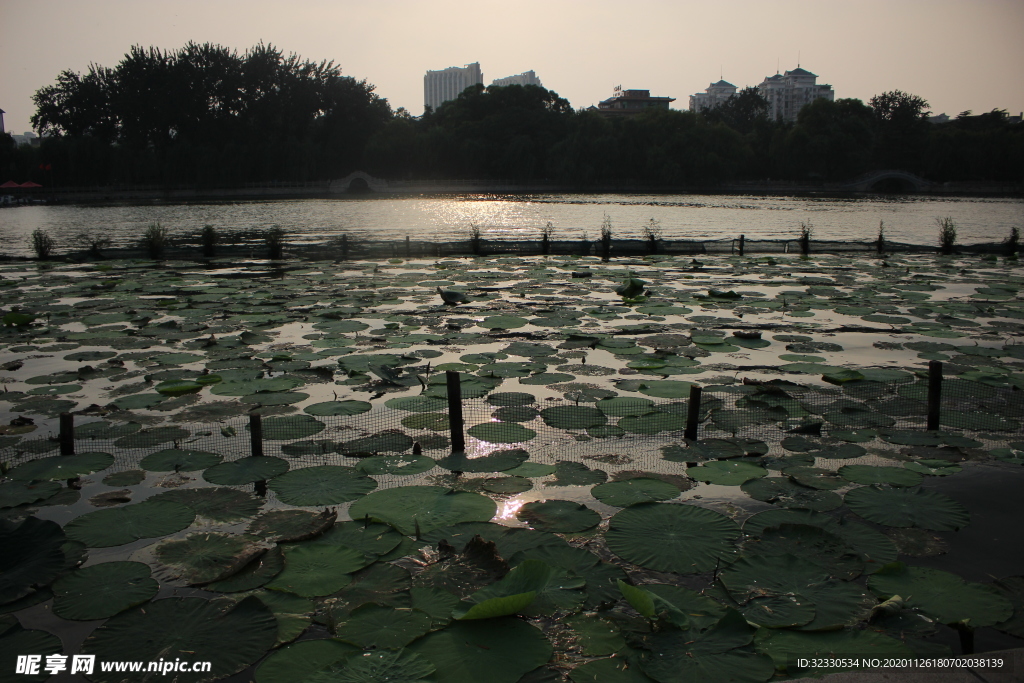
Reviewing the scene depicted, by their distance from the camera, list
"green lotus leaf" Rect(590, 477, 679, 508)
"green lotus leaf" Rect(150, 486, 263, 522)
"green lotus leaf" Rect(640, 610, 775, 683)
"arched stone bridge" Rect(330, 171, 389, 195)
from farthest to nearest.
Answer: "arched stone bridge" Rect(330, 171, 389, 195) < "green lotus leaf" Rect(590, 477, 679, 508) < "green lotus leaf" Rect(150, 486, 263, 522) < "green lotus leaf" Rect(640, 610, 775, 683)

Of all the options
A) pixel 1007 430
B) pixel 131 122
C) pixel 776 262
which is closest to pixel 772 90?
pixel 131 122

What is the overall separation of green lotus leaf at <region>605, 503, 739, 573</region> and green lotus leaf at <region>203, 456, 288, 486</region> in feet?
6.19

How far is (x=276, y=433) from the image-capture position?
14.1ft

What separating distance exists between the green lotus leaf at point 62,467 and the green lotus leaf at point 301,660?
2083mm

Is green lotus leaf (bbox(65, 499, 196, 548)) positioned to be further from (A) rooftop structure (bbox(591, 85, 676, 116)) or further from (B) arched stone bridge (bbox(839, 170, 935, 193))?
(A) rooftop structure (bbox(591, 85, 676, 116))

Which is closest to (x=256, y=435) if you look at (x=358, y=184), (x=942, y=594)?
(x=942, y=594)

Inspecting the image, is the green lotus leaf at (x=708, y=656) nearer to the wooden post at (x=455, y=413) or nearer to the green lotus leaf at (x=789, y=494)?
the green lotus leaf at (x=789, y=494)

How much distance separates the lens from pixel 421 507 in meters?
3.32

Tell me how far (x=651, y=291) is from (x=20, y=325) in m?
8.13

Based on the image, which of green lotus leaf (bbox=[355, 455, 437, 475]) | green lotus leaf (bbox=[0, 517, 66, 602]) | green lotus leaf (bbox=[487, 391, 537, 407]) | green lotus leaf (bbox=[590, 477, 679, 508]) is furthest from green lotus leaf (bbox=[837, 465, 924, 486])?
green lotus leaf (bbox=[0, 517, 66, 602])

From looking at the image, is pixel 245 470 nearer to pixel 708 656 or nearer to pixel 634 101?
pixel 708 656

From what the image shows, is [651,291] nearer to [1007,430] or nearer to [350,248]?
[1007,430]

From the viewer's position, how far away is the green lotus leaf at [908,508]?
3.19 metres

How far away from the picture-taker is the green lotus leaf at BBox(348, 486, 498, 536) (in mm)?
3176
